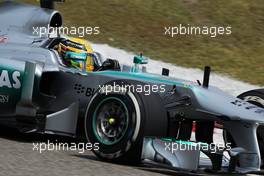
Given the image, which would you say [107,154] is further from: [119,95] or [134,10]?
[134,10]

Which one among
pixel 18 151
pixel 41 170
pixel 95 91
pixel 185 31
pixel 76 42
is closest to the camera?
pixel 41 170

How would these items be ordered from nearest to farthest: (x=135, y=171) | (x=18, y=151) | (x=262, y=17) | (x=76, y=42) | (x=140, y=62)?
(x=135, y=171) < (x=18, y=151) < (x=140, y=62) < (x=76, y=42) < (x=262, y=17)

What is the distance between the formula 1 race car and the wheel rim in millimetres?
11

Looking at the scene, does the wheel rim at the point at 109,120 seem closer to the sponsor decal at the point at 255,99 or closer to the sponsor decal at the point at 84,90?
the sponsor decal at the point at 84,90

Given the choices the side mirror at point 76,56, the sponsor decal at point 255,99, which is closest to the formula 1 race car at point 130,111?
the sponsor decal at point 255,99

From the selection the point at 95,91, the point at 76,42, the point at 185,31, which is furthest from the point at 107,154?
the point at 185,31

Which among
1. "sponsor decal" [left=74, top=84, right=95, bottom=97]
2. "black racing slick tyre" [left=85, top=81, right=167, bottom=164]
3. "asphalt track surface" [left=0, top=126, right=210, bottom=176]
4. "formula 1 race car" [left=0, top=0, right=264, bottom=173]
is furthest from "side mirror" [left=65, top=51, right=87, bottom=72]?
"black racing slick tyre" [left=85, top=81, right=167, bottom=164]

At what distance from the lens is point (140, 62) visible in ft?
26.7

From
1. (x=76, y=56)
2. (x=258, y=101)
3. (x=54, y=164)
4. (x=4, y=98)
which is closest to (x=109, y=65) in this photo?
(x=76, y=56)

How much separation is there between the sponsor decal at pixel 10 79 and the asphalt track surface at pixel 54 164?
67 centimetres

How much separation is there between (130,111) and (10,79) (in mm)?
1924

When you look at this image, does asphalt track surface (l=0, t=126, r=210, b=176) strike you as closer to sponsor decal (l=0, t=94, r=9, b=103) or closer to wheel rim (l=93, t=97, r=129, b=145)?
wheel rim (l=93, t=97, r=129, b=145)

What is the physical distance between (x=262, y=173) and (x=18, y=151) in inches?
101

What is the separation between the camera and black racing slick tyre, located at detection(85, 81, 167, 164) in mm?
6648
